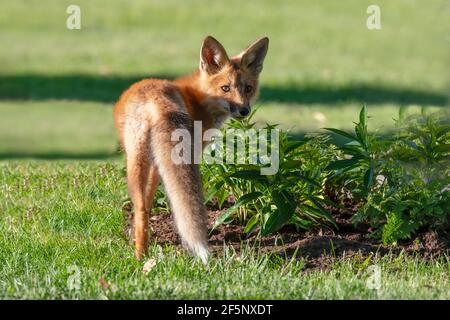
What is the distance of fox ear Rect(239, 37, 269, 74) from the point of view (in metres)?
7.58

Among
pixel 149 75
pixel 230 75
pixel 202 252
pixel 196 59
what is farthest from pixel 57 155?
pixel 196 59

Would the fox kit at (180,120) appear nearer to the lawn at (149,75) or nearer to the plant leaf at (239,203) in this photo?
the lawn at (149,75)

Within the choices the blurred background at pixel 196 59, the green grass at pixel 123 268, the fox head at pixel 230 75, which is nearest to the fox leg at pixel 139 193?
the green grass at pixel 123 268

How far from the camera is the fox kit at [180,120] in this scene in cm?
612

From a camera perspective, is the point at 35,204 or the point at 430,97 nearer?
the point at 35,204

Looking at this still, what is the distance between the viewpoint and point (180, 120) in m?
6.46

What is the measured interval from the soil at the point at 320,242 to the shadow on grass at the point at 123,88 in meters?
7.99

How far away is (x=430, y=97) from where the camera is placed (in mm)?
16047

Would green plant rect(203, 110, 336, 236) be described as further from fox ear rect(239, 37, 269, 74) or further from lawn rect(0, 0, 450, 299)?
fox ear rect(239, 37, 269, 74)

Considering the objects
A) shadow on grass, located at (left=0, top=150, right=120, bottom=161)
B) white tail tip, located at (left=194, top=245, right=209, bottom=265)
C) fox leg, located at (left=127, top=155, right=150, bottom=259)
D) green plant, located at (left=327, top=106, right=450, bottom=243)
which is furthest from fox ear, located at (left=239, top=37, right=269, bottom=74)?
shadow on grass, located at (left=0, top=150, right=120, bottom=161)
